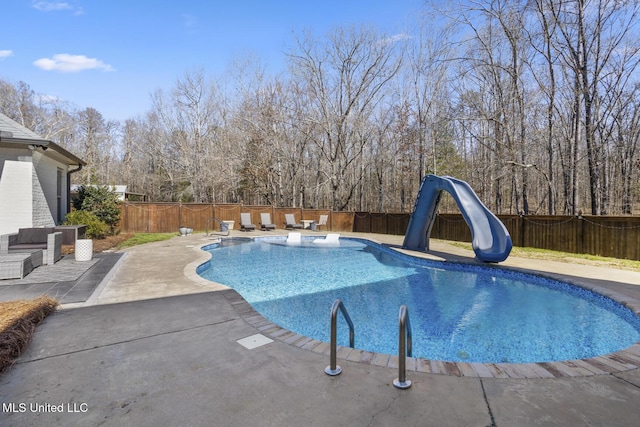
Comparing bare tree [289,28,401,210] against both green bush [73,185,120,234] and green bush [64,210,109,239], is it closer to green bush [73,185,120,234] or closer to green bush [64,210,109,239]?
green bush [73,185,120,234]

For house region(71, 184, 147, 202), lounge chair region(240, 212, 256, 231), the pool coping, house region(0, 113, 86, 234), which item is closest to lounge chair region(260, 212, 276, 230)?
lounge chair region(240, 212, 256, 231)

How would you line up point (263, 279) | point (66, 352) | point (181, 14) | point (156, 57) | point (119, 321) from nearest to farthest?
point (66, 352) < point (119, 321) < point (263, 279) < point (181, 14) < point (156, 57)

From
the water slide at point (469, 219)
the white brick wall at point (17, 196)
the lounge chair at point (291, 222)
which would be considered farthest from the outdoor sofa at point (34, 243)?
the lounge chair at point (291, 222)

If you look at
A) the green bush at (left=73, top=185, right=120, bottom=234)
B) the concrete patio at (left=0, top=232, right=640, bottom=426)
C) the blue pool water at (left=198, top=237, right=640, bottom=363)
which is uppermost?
the green bush at (left=73, top=185, right=120, bottom=234)

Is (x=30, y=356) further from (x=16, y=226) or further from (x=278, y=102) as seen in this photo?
(x=278, y=102)

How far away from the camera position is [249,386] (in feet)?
7.58

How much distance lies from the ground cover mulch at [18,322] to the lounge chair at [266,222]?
13.3 meters

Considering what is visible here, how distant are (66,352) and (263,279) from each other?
4.72m

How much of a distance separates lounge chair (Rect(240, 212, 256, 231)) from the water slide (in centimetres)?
892

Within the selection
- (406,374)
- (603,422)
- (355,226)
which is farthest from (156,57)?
(603,422)

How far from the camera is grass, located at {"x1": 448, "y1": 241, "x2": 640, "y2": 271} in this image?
26.5 ft

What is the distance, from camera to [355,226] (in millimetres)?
19531

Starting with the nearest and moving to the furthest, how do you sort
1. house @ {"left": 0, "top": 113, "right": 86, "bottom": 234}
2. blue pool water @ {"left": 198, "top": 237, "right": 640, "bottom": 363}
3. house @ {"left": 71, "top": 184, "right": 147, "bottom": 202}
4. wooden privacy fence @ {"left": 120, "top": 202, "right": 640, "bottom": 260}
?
blue pool water @ {"left": 198, "top": 237, "right": 640, "bottom": 363}
house @ {"left": 0, "top": 113, "right": 86, "bottom": 234}
wooden privacy fence @ {"left": 120, "top": 202, "right": 640, "bottom": 260}
house @ {"left": 71, "top": 184, "right": 147, "bottom": 202}

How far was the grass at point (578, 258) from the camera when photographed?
26.5 ft
